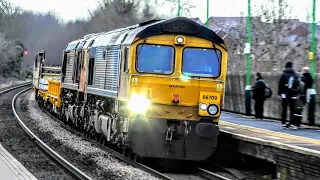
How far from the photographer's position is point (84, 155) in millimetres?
14539

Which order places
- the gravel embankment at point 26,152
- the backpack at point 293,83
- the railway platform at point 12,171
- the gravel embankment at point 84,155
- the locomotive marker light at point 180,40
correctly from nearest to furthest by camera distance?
the railway platform at point 12,171 < the gravel embankment at point 84,155 < the gravel embankment at point 26,152 < the locomotive marker light at point 180,40 < the backpack at point 293,83

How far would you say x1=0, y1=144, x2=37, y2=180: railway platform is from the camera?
33.2 feet

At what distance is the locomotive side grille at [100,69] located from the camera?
1503cm

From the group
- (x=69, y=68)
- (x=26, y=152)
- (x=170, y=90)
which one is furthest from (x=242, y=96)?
(x=170, y=90)

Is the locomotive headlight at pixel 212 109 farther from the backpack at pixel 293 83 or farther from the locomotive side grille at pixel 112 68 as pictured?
the backpack at pixel 293 83

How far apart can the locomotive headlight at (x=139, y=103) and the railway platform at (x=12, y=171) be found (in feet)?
8.81

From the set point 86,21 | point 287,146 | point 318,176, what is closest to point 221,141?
point 287,146

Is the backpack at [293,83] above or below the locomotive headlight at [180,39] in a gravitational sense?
below

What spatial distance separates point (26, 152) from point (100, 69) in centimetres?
305

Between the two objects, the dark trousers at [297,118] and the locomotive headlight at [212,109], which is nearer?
the locomotive headlight at [212,109]

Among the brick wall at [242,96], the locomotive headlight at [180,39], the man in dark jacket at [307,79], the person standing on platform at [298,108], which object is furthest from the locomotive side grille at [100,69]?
the brick wall at [242,96]

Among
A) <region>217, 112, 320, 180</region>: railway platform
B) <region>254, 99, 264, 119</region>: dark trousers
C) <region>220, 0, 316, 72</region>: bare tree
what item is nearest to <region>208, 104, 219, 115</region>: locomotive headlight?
<region>217, 112, 320, 180</region>: railway platform

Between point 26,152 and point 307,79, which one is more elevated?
point 307,79

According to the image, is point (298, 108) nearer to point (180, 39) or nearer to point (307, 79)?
point (307, 79)
